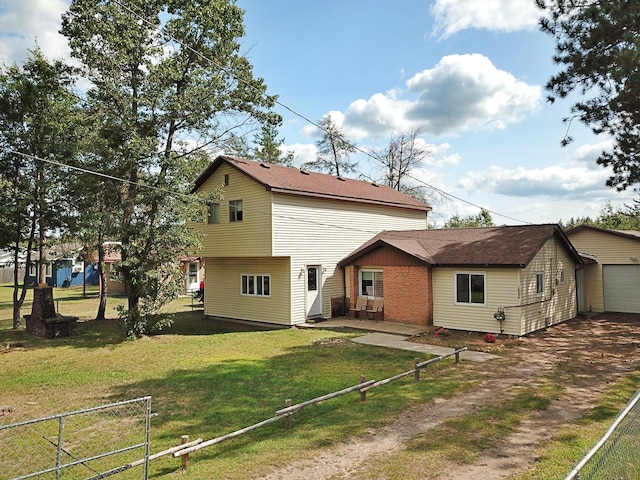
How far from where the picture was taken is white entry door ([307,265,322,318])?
65.8 ft

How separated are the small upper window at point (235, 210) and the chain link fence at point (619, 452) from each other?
1652 cm

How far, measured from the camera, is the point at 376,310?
19812mm

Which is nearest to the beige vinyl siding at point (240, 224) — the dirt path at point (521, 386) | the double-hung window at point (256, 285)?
the double-hung window at point (256, 285)

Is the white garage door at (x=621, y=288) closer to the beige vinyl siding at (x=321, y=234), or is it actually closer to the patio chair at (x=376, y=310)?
the beige vinyl siding at (x=321, y=234)

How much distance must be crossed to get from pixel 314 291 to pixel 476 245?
759cm

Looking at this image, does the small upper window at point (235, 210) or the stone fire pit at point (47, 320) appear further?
the small upper window at point (235, 210)

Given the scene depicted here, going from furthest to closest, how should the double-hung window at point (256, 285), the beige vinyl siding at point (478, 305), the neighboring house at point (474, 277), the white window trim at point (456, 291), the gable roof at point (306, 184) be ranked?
the double-hung window at point (256, 285) < the gable roof at point (306, 184) < the white window trim at point (456, 291) < the neighboring house at point (474, 277) < the beige vinyl siding at point (478, 305)

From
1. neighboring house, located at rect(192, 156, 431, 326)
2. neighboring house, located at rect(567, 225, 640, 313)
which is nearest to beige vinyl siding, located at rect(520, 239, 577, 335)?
neighboring house, located at rect(567, 225, 640, 313)

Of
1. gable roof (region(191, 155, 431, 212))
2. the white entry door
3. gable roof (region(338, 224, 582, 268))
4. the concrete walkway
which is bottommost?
the concrete walkway

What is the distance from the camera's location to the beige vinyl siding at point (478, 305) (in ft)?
52.1

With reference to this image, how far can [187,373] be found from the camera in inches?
466

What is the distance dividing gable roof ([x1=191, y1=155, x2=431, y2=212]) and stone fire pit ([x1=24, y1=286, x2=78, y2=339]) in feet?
26.8

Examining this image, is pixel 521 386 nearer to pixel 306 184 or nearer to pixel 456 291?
pixel 456 291

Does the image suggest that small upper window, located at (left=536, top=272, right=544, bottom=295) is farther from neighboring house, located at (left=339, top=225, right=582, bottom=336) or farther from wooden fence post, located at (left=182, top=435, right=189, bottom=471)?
wooden fence post, located at (left=182, top=435, right=189, bottom=471)
